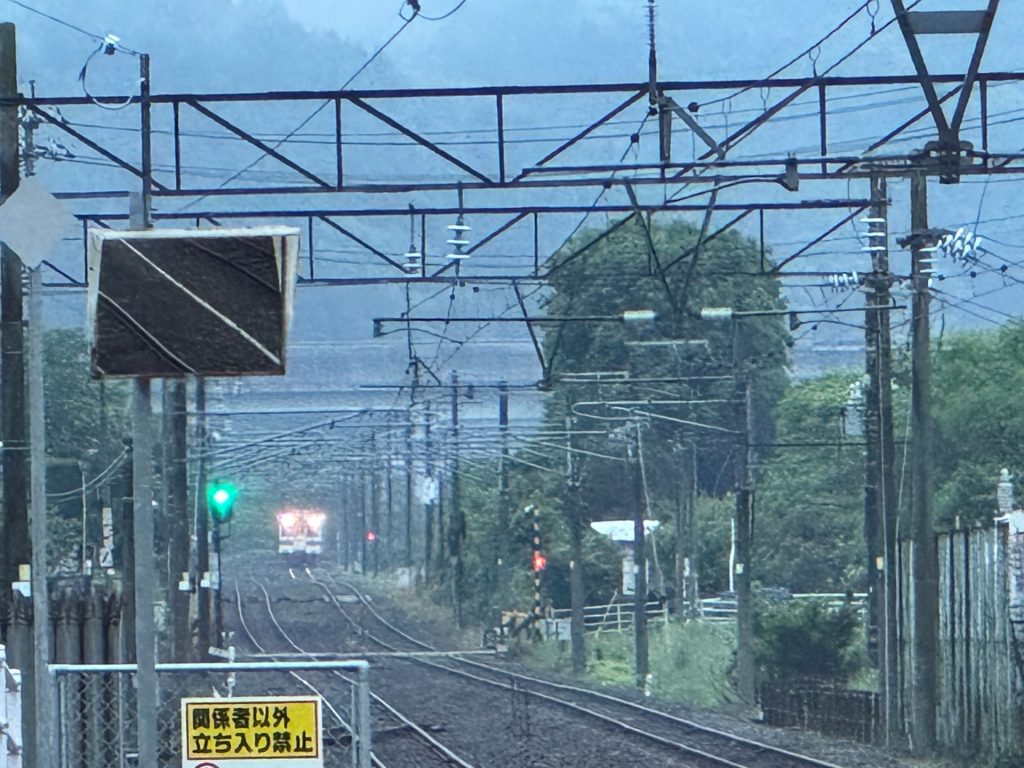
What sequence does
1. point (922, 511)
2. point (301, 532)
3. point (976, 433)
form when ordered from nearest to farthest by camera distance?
point (922, 511) < point (976, 433) < point (301, 532)

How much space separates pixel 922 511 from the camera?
24016 millimetres

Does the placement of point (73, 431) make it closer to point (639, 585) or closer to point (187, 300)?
point (639, 585)

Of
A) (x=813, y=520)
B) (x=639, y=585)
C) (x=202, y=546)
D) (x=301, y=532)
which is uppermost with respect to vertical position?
(x=202, y=546)

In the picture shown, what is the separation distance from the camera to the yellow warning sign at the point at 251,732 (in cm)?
800

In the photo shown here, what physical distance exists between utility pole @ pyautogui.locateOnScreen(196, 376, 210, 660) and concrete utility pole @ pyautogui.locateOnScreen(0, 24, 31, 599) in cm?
1376

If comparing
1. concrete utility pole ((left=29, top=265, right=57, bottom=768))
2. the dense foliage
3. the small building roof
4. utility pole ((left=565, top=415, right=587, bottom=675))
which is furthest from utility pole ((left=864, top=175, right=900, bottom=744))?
the small building roof

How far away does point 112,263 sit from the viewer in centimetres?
706

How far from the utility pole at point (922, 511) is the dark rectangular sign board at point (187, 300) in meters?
17.4

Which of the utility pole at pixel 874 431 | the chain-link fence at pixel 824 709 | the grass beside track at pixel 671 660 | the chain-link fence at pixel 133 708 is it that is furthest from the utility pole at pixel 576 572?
the chain-link fence at pixel 824 709

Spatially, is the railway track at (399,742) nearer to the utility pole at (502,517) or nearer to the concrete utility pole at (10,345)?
the concrete utility pole at (10,345)

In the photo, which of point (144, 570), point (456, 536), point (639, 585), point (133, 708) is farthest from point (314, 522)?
point (144, 570)

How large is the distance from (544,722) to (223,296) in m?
21.7

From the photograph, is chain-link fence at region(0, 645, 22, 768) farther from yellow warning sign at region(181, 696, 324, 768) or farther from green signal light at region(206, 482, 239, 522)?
green signal light at region(206, 482, 239, 522)

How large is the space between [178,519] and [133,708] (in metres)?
14.5
